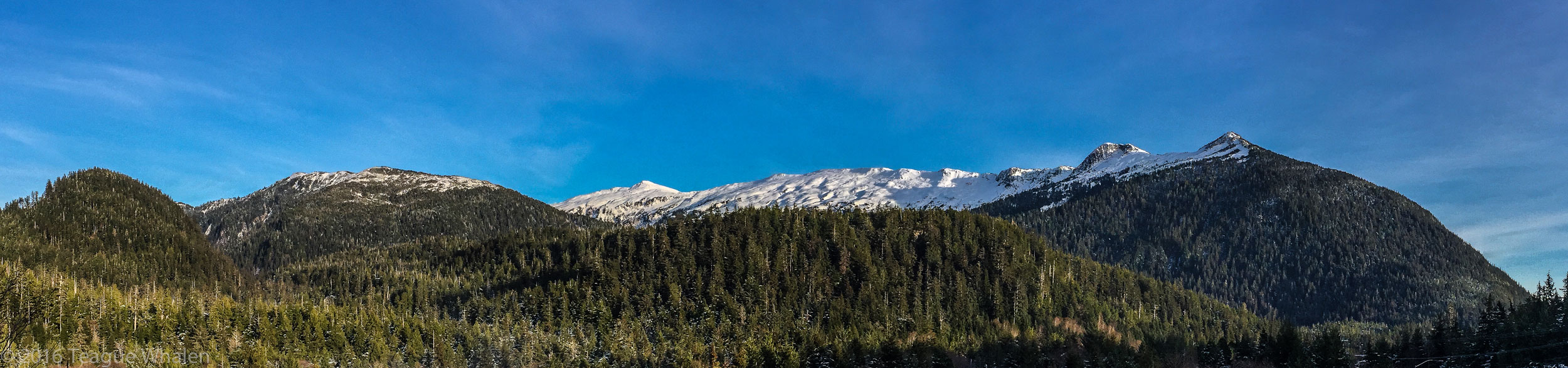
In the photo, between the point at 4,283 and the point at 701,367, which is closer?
the point at 4,283

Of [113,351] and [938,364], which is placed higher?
[113,351]

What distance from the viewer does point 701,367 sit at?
179m

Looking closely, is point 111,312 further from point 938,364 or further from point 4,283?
point 938,364


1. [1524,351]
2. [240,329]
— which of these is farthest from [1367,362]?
[240,329]

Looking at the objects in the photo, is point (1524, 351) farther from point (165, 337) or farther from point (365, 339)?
point (165, 337)

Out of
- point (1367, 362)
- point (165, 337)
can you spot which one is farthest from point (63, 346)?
point (1367, 362)

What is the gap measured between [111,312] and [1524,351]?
26540cm

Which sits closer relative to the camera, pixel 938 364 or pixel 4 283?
pixel 4 283

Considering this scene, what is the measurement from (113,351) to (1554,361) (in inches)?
9812

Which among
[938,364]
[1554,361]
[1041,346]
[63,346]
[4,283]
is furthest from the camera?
[1041,346]

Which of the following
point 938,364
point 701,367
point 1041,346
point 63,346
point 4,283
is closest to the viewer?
point 4,283

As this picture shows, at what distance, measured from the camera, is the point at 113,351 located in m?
160

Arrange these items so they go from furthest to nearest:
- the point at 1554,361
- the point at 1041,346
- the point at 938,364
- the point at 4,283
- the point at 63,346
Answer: the point at 1041,346 → the point at 938,364 → the point at 63,346 → the point at 1554,361 → the point at 4,283

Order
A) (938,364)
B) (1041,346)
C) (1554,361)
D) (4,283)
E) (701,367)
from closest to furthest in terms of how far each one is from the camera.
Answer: (4,283)
(1554,361)
(938,364)
(701,367)
(1041,346)
